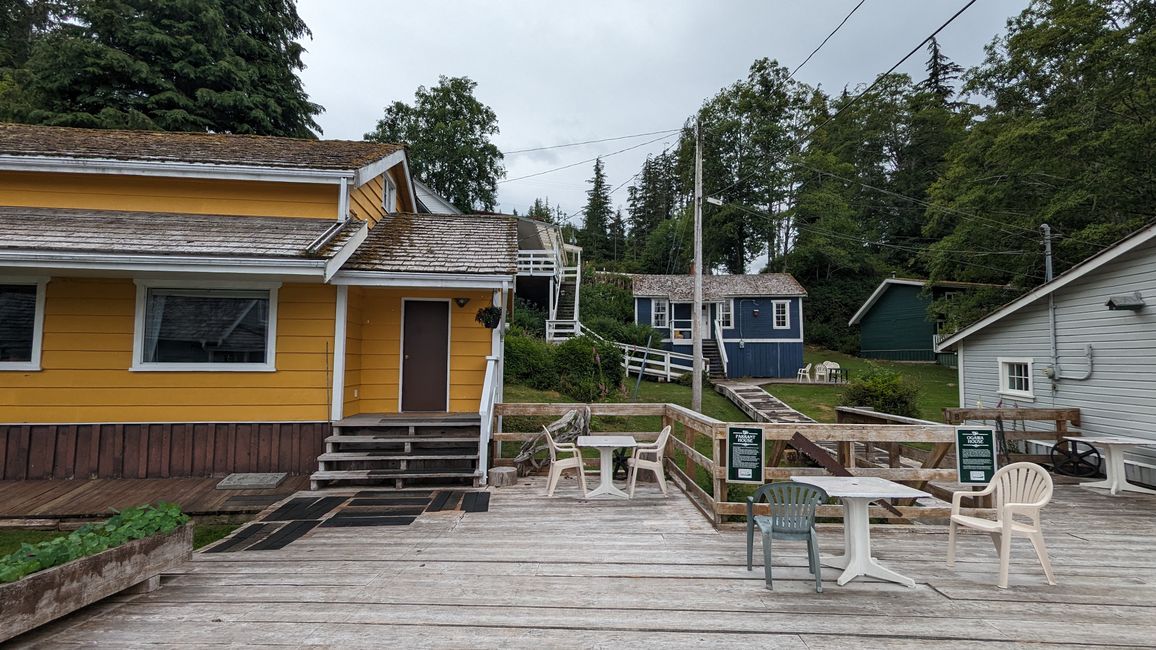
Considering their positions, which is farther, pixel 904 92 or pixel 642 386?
pixel 904 92

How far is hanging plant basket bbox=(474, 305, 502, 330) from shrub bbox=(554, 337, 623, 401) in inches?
214

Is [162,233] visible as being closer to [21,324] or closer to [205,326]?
[205,326]

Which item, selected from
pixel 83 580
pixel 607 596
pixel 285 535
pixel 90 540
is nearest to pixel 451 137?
pixel 285 535

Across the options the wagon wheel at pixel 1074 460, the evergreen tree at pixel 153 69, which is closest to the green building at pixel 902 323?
the wagon wheel at pixel 1074 460

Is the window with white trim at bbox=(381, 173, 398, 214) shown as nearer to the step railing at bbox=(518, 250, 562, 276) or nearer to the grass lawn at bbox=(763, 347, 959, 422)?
the step railing at bbox=(518, 250, 562, 276)

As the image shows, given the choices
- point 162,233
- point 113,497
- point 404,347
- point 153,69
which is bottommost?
point 113,497

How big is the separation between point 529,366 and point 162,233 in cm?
800

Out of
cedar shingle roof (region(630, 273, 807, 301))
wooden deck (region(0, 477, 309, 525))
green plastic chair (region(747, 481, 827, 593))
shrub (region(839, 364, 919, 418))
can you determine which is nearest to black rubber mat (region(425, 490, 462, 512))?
wooden deck (region(0, 477, 309, 525))

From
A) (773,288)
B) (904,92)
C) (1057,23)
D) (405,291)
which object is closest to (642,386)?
(773,288)

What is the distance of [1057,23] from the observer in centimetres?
1412

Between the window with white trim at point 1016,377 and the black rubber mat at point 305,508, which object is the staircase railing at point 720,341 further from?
the black rubber mat at point 305,508

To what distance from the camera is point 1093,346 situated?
8.31m

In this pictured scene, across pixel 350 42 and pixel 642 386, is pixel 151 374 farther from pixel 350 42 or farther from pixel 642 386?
pixel 642 386

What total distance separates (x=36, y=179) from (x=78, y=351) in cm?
303
